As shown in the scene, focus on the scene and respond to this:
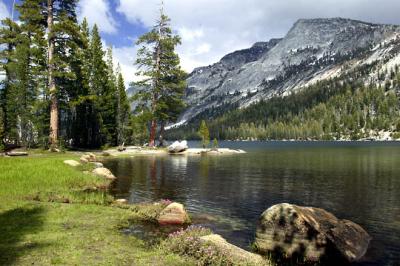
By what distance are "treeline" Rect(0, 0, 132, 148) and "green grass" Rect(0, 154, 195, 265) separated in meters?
27.9

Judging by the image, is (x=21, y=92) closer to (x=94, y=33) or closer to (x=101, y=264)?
(x=94, y=33)

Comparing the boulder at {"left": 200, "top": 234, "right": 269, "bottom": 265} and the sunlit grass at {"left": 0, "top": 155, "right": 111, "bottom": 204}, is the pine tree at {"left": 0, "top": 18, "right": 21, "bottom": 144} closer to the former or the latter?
the sunlit grass at {"left": 0, "top": 155, "right": 111, "bottom": 204}

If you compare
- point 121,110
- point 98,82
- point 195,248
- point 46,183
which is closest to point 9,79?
point 98,82

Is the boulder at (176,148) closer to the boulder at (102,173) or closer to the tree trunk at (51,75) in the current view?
the tree trunk at (51,75)

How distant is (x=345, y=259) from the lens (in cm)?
1600

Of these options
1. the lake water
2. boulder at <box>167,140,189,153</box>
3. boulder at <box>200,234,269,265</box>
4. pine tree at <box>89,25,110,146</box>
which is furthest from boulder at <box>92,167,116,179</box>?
boulder at <box>167,140,189,153</box>

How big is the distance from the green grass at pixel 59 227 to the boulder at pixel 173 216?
5.44ft

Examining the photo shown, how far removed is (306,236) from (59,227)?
11432mm

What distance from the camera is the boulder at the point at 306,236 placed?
638 inches

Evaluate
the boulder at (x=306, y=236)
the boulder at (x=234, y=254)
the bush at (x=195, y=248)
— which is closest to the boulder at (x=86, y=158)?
the bush at (x=195, y=248)

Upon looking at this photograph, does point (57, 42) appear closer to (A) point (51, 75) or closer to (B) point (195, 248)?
(A) point (51, 75)

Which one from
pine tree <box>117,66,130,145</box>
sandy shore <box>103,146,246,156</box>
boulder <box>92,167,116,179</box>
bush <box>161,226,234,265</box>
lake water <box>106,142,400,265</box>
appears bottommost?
lake water <box>106,142,400,265</box>

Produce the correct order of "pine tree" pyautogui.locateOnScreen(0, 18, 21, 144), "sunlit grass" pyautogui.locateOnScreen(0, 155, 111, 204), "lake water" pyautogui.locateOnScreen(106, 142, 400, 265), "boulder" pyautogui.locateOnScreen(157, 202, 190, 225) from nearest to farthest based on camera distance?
"lake water" pyautogui.locateOnScreen(106, 142, 400, 265)
"boulder" pyautogui.locateOnScreen(157, 202, 190, 225)
"sunlit grass" pyautogui.locateOnScreen(0, 155, 111, 204)
"pine tree" pyautogui.locateOnScreen(0, 18, 21, 144)

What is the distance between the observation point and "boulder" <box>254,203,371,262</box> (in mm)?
16203
